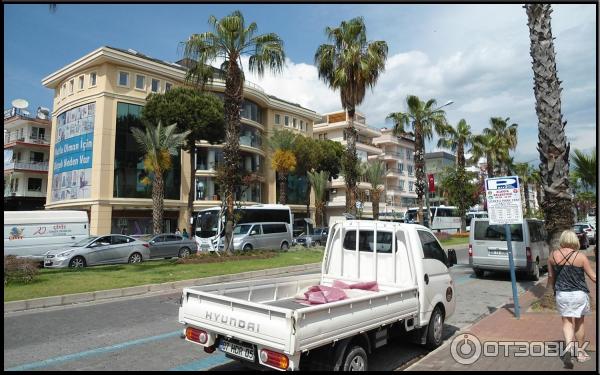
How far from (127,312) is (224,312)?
5703mm

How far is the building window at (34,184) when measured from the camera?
1885 inches

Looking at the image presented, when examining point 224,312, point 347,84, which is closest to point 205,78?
point 347,84

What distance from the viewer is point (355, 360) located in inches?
192

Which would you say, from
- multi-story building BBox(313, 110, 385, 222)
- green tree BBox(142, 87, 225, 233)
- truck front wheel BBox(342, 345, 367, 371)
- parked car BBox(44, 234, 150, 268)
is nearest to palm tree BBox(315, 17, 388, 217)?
parked car BBox(44, 234, 150, 268)

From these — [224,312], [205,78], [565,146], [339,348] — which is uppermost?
[205,78]

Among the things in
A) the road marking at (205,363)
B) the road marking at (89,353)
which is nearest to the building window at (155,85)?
the road marking at (89,353)

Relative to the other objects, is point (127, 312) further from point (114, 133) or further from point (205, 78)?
point (114, 133)

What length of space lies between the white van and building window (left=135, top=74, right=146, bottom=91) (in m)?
21.3

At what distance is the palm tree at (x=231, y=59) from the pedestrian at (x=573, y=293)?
15951 mm

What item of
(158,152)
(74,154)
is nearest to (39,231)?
(158,152)

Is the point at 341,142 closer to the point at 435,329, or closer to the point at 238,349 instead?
the point at 435,329

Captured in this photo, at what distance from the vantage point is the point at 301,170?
2009 inches

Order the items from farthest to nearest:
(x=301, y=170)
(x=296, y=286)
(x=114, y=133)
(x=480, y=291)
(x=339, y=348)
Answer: (x=301, y=170) < (x=114, y=133) < (x=480, y=291) < (x=296, y=286) < (x=339, y=348)

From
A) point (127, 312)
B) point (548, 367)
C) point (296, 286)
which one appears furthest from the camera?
point (127, 312)
